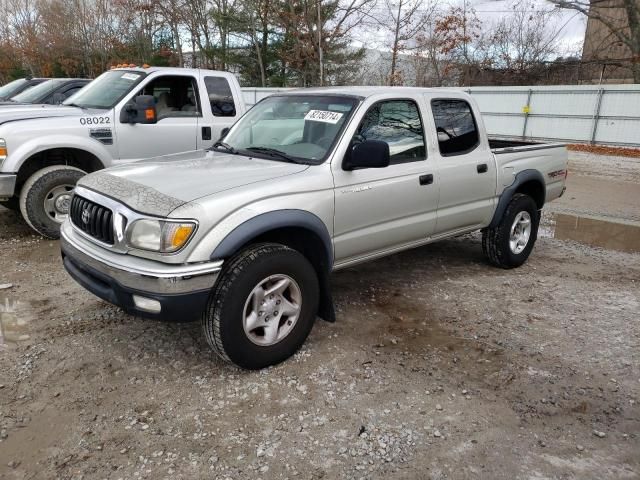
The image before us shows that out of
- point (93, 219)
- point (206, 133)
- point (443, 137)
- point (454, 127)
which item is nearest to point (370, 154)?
point (443, 137)

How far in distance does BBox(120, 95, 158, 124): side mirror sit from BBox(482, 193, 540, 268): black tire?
13.3 ft

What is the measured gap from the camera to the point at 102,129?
20.5ft

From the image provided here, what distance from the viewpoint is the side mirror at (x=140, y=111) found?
6.18 meters

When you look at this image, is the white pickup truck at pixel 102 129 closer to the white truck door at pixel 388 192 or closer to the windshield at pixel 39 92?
the white truck door at pixel 388 192

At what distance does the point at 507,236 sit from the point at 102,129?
474cm

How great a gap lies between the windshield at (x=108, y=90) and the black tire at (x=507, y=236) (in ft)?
15.2

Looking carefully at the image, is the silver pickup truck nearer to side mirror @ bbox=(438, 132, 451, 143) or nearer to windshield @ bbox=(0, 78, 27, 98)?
side mirror @ bbox=(438, 132, 451, 143)

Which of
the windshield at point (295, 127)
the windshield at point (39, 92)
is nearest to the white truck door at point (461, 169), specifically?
the windshield at point (295, 127)

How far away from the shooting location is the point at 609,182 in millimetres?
11312

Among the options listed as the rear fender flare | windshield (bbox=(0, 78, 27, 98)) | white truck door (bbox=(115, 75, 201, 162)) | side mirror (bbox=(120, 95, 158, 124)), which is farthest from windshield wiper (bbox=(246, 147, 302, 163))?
windshield (bbox=(0, 78, 27, 98))

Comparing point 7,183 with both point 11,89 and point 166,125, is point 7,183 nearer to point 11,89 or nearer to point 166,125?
point 166,125

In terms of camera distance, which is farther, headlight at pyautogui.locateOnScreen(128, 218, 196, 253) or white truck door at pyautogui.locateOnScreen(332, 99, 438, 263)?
white truck door at pyautogui.locateOnScreen(332, 99, 438, 263)

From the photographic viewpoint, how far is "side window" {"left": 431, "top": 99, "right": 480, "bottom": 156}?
179 inches

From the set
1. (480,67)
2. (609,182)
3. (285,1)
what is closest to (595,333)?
(609,182)
